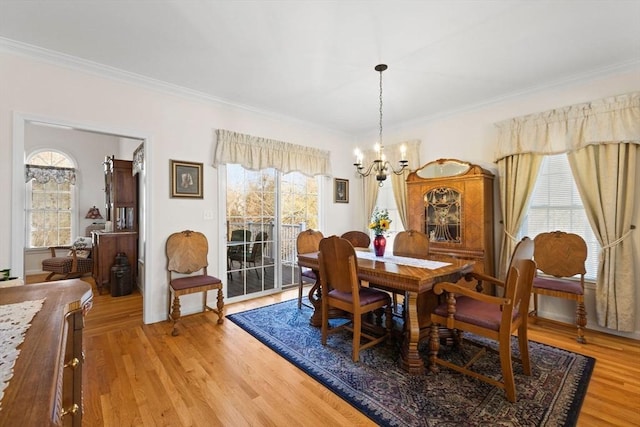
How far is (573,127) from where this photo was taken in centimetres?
302

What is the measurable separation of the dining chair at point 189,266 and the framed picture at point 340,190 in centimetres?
240

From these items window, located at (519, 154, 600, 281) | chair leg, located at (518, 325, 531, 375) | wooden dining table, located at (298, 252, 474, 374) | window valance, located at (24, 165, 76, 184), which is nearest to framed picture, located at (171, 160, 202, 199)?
wooden dining table, located at (298, 252, 474, 374)

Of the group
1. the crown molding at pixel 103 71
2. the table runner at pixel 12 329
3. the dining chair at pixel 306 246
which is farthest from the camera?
the dining chair at pixel 306 246

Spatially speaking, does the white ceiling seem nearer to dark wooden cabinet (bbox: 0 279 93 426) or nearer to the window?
the window

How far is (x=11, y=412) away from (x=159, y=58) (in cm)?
295

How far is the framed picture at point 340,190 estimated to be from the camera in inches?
200

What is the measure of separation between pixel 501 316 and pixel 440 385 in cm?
64

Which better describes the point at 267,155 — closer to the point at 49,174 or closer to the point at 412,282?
the point at 412,282

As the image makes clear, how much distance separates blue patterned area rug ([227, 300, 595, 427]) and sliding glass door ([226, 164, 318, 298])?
1386 mm

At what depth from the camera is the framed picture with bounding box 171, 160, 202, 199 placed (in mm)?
3309

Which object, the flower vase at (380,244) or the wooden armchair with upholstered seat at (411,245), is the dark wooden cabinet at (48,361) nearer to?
the flower vase at (380,244)

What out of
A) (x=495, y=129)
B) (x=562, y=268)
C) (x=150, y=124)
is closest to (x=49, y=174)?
(x=150, y=124)

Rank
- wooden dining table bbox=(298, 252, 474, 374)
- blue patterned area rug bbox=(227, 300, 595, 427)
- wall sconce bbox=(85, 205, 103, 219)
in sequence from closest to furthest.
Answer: blue patterned area rug bbox=(227, 300, 595, 427)
wooden dining table bbox=(298, 252, 474, 374)
wall sconce bbox=(85, 205, 103, 219)

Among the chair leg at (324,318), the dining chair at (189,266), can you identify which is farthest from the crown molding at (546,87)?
the dining chair at (189,266)
